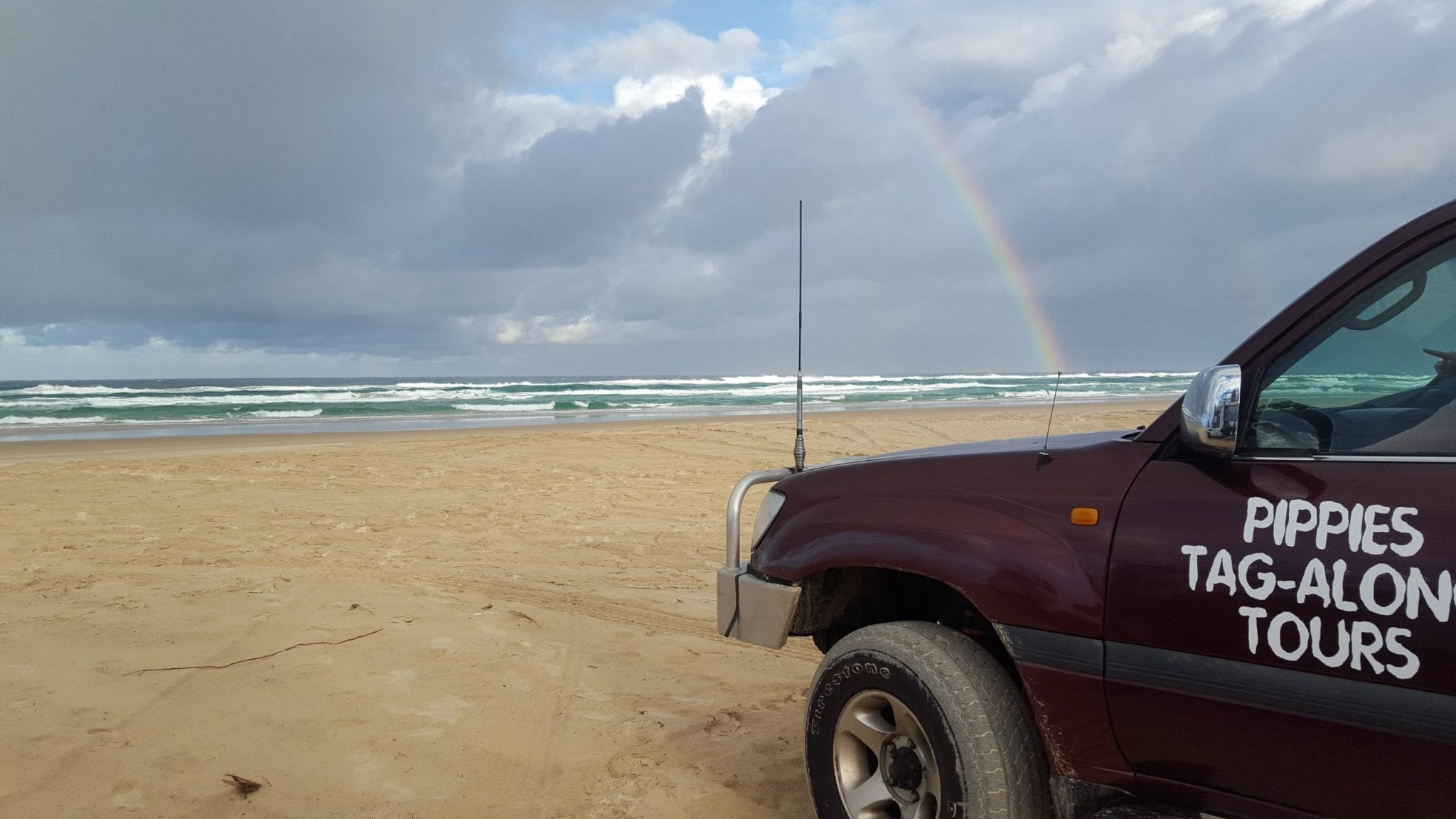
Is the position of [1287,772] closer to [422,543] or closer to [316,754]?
[316,754]

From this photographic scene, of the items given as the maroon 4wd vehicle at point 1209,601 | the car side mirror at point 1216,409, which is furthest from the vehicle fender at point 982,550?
the car side mirror at point 1216,409

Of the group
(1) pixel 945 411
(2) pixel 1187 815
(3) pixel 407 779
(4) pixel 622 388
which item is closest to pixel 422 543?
(3) pixel 407 779

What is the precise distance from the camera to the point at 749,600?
3109 millimetres

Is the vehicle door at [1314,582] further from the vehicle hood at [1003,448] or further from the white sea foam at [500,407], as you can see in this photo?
the white sea foam at [500,407]

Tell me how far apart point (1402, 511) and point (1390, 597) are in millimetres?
169

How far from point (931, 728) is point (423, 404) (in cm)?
3394

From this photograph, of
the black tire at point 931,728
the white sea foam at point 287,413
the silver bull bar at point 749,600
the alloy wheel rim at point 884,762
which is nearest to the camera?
the black tire at point 931,728

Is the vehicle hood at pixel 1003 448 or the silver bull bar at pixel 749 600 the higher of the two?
the vehicle hood at pixel 1003 448

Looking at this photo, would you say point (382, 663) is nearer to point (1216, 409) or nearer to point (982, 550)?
point (982, 550)

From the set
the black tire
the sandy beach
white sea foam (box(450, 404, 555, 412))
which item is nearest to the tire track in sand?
the sandy beach

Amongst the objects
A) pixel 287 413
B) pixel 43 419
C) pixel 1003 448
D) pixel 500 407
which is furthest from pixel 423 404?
pixel 1003 448

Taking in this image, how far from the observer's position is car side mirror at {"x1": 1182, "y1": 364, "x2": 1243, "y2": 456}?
1.89m

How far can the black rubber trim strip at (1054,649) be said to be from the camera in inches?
84.8

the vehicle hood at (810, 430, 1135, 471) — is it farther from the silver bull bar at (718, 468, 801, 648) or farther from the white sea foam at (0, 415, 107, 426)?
the white sea foam at (0, 415, 107, 426)
